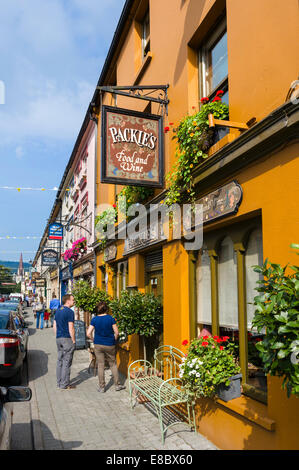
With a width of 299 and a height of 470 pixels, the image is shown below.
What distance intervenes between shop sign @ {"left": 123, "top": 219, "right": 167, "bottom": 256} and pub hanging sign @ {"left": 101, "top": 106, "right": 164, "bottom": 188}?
989mm

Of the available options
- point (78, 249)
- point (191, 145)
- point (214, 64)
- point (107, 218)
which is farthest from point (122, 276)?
point (214, 64)

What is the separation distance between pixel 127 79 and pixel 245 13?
20.4 feet

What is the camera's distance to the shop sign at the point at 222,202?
14.6ft

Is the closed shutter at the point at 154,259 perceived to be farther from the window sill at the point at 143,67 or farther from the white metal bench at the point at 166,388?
the window sill at the point at 143,67

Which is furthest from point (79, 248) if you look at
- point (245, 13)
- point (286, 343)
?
point (286, 343)

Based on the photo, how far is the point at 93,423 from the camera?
5.60 metres

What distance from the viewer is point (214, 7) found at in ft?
17.7

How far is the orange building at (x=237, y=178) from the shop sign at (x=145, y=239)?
146 mm

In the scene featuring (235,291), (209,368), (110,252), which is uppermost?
(110,252)

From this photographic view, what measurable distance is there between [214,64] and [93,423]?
19.4 feet

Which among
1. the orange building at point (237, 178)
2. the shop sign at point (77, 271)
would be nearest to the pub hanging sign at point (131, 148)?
the orange building at point (237, 178)

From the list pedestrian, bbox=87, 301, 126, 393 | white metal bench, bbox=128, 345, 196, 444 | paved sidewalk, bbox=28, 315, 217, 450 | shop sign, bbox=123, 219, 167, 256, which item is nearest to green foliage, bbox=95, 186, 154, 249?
shop sign, bbox=123, 219, 167, 256

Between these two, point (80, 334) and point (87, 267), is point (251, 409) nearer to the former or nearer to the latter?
point (80, 334)

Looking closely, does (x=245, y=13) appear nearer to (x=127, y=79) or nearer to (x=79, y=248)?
(x=127, y=79)
